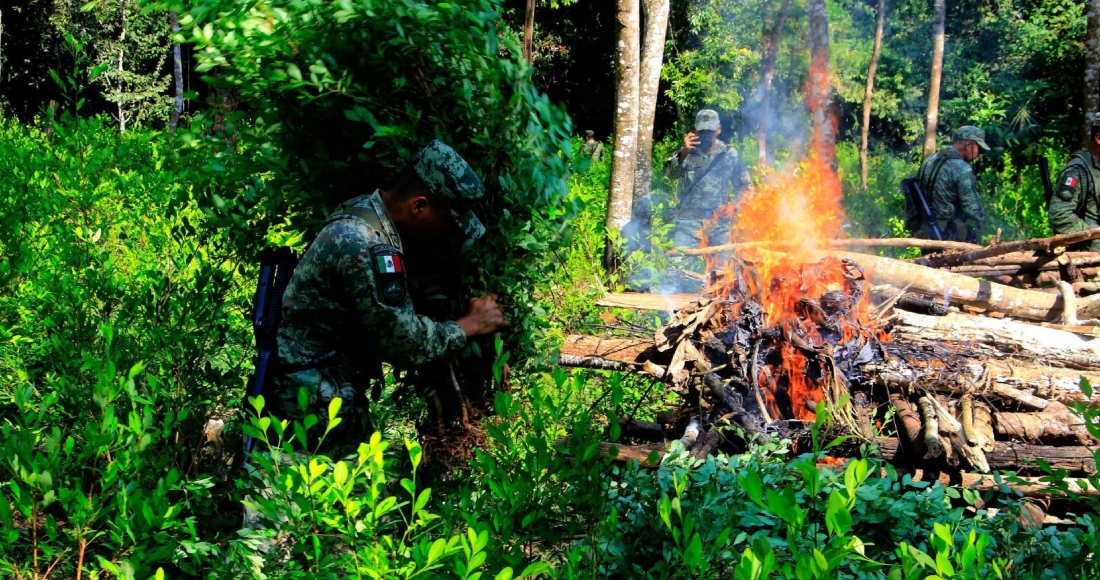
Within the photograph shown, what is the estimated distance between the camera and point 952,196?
34.6ft

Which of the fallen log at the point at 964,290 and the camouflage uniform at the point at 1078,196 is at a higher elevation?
the camouflage uniform at the point at 1078,196

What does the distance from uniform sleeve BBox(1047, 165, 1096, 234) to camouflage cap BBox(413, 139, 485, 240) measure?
25.3ft

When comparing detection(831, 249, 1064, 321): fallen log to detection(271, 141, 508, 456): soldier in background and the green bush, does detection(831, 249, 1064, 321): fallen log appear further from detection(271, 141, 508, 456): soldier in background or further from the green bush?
the green bush

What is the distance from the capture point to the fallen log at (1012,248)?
7449 mm

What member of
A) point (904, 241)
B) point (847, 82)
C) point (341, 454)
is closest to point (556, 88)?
point (847, 82)

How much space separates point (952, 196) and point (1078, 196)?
6.04ft

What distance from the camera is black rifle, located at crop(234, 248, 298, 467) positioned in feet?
11.3

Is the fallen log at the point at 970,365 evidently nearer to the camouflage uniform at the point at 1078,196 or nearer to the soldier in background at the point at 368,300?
the soldier in background at the point at 368,300

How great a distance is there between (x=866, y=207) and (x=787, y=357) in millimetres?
13212

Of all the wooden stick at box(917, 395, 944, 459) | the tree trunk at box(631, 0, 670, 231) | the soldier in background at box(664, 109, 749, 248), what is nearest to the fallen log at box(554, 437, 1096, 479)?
the wooden stick at box(917, 395, 944, 459)

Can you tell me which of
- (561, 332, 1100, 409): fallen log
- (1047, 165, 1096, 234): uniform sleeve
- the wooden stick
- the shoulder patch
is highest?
(1047, 165, 1096, 234): uniform sleeve

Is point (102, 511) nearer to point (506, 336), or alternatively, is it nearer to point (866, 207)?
point (506, 336)

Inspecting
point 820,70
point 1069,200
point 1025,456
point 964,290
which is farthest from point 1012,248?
point 820,70

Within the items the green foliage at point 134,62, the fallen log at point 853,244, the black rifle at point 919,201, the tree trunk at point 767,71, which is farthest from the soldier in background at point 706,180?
the green foliage at point 134,62
